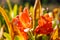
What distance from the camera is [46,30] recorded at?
0.74 metres

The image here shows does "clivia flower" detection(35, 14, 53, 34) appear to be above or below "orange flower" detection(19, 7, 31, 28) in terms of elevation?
below

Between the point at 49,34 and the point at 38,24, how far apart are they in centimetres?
4

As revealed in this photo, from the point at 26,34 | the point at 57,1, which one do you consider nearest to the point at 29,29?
the point at 26,34

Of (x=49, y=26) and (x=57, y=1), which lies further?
(x=57, y=1)

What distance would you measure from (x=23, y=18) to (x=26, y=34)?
5 centimetres

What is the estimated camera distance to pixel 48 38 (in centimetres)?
77

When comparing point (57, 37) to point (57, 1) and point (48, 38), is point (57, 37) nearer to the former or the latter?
point (48, 38)

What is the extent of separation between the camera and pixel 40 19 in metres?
0.77

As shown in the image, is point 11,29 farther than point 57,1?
No

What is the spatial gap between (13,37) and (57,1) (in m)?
4.91

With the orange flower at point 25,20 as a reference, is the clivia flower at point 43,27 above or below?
below

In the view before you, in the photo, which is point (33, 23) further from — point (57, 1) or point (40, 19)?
point (57, 1)

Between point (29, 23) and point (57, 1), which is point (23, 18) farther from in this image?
point (57, 1)

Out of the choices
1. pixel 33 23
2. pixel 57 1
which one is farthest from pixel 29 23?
pixel 57 1
